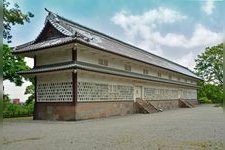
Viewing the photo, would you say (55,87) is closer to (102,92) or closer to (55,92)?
(55,92)

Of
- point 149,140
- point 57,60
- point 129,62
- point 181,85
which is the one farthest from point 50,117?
point 181,85

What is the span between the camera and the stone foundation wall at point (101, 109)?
18.2m

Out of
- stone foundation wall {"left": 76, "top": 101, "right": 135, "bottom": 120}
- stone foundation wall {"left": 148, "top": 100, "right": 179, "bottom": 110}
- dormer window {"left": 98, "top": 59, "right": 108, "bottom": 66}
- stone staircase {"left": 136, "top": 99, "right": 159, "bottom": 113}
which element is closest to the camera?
stone foundation wall {"left": 76, "top": 101, "right": 135, "bottom": 120}

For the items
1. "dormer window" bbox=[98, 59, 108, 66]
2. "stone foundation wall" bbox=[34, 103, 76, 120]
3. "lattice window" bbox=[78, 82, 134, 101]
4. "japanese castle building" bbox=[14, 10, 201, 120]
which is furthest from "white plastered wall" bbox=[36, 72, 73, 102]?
"dormer window" bbox=[98, 59, 108, 66]

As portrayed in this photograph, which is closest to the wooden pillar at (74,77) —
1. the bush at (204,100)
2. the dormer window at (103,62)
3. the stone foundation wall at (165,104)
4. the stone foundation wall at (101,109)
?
the stone foundation wall at (101,109)

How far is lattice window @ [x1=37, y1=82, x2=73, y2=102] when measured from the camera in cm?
1847

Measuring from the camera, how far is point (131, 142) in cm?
884

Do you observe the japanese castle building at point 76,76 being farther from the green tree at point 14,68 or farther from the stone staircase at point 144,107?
the green tree at point 14,68

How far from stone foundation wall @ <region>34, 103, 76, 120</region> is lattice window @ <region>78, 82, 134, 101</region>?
0.98 meters

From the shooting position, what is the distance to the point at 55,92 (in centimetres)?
1923

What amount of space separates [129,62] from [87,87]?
7.17 metres

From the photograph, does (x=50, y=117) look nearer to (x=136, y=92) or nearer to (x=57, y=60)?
(x=57, y=60)

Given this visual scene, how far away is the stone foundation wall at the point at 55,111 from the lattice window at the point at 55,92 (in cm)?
35

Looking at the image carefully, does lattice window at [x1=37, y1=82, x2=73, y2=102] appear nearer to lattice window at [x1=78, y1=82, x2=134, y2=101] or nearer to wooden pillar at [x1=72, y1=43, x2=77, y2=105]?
wooden pillar at [x1=72, y1=43, x2=77, y2=105]
